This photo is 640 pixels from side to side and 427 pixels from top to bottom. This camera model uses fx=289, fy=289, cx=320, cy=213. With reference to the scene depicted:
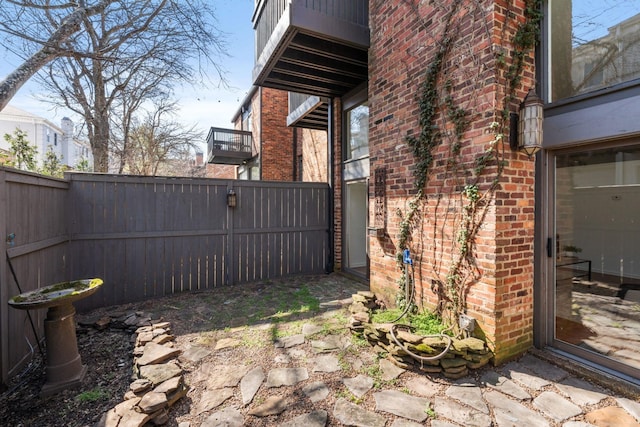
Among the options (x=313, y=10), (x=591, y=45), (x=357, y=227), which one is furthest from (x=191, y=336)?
(x=591, y=45)

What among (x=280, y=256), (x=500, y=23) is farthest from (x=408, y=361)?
(x=280, y=256)

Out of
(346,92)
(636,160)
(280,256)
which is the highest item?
(346,92)

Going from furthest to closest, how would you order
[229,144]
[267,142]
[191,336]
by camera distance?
→ [229,144] → [267,142] → [191,336]

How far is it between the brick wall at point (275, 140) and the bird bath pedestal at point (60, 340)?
875 centimetres

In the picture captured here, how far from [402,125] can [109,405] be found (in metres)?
3.94

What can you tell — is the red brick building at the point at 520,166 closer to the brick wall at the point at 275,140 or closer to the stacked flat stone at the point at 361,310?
the stacked flat stone at the point at 361,310

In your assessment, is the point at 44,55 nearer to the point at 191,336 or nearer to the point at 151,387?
the point at 191,336

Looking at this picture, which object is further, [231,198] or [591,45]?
[231,198]

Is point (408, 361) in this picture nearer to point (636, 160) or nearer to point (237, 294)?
point (636, 160)

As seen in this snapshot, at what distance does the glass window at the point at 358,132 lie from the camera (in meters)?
5.73

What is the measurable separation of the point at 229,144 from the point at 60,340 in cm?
1061

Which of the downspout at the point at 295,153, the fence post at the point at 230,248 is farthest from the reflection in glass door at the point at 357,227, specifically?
the downspout at the point at 295,153

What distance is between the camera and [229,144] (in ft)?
40.0

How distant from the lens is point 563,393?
2230 mm
